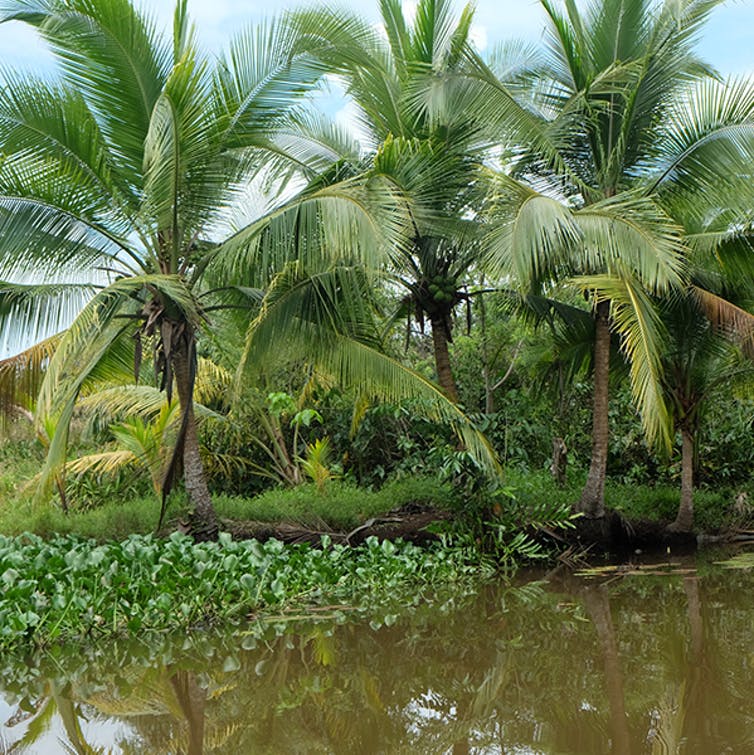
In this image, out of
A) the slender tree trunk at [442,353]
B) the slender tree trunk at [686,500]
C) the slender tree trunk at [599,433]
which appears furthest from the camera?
the slender tree trunk at [686,500]

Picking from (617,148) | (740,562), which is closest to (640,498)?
(740,562)

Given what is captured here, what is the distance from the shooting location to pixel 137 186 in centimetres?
860

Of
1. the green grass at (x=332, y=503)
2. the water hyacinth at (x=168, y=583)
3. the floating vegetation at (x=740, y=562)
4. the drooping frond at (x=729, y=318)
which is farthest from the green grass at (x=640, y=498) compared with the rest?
the water hyacinth at (x=168, y=583)

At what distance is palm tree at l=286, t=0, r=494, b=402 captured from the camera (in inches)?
352

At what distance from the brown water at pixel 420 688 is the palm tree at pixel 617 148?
9.16 ft

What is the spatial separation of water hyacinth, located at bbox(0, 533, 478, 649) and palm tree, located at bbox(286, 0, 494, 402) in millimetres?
2396

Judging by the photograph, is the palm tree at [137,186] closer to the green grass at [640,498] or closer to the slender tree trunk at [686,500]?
the green grass at [640,498]

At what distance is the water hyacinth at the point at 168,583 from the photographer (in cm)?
590

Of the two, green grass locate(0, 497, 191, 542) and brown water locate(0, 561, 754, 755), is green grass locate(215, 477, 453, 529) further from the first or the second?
brown water locate(0, 561, 754, 755)

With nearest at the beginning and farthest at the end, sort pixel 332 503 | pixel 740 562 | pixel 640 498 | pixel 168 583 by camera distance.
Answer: pixel 168 583, pixel 740 562, pixel 332 503, pixel 640 498

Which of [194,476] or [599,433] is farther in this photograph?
[599,433]

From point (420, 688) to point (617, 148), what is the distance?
23.0 feet

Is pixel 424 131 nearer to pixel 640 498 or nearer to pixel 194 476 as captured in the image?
pixel 194 476

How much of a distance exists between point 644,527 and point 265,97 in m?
6.91
